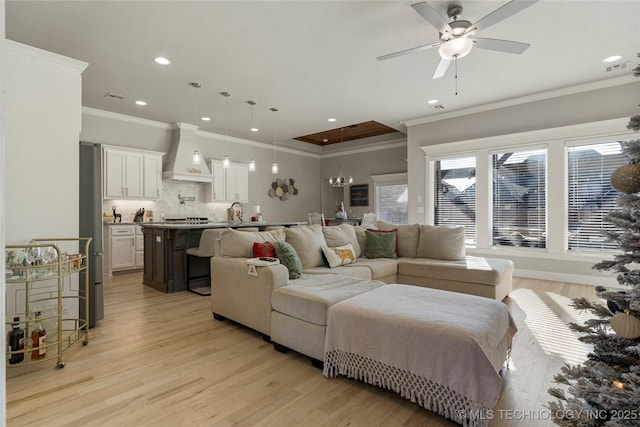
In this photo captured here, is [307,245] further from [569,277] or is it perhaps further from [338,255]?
[569,277]

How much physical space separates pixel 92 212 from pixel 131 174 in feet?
10.6

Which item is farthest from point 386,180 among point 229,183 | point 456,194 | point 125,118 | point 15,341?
point 15,341

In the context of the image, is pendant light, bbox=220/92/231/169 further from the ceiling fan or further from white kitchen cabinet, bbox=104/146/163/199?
the ceiling fan

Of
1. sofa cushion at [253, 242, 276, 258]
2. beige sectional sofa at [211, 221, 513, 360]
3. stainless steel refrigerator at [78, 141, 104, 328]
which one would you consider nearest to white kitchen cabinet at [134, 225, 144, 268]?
stainless steel refrigerator at [78, 141, 104, 328]

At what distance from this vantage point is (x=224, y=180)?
7328 millimetres

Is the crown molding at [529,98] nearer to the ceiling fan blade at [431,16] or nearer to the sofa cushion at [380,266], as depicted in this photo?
the ceiling fan blade at [431,16]

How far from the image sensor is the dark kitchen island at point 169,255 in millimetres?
4297

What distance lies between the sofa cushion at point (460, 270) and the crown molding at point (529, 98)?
113 inches

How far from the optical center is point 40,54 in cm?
269

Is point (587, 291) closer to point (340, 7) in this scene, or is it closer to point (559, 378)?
point (559, 378)

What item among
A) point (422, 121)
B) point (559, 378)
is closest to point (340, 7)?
point (559, 378)

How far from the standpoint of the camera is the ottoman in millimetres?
2207

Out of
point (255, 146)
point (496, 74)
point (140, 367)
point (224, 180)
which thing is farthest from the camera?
point (255, 146)

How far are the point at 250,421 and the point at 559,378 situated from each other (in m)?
1.44
